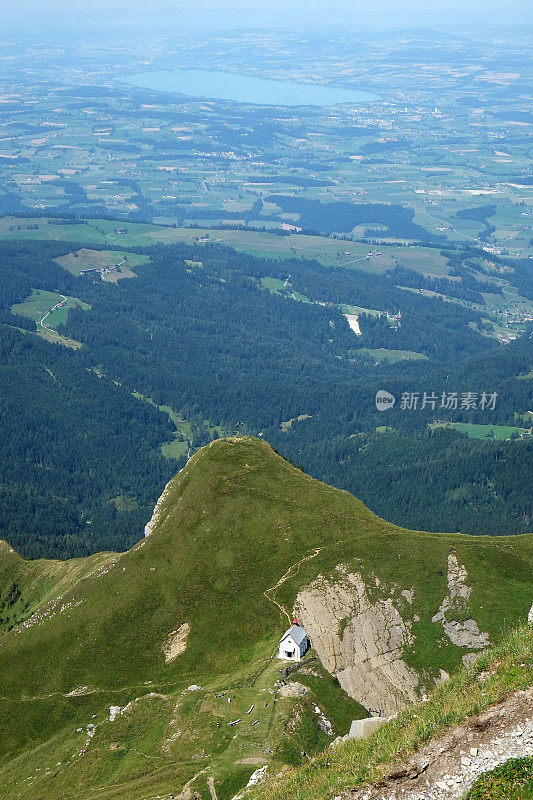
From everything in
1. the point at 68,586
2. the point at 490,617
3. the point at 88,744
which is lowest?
the point at 68,586

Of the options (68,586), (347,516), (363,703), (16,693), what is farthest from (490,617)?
(68,586)

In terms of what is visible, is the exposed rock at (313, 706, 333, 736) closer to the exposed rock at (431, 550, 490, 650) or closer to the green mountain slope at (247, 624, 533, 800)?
the exposed rock at (431, 550, 490, 650)

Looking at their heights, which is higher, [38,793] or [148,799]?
[148,799]

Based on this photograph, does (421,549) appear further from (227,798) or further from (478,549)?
(227,798)

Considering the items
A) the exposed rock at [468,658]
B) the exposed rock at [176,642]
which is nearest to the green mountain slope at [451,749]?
the exposed rock at [468,658]

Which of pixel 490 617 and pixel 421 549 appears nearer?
pixel 490 617

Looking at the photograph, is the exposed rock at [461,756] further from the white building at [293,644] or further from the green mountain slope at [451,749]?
the white building at [293,644]

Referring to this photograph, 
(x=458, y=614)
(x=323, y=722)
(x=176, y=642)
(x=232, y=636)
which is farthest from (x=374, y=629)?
(x=176, y=642)
